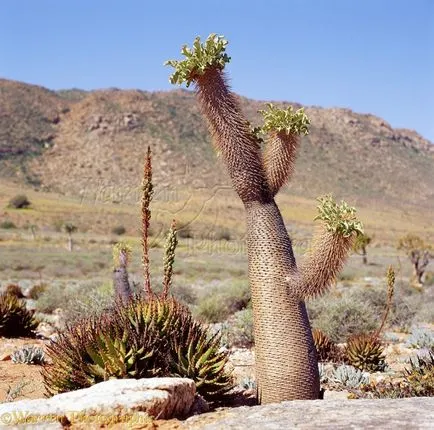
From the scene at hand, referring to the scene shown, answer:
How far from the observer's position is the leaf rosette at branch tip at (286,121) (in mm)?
6320

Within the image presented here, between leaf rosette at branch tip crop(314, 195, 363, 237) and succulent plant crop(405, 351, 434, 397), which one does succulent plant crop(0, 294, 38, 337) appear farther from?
leaf rosette at branch tip crop(314, 195, 363, 237)

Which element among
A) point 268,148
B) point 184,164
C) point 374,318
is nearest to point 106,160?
point 184,164

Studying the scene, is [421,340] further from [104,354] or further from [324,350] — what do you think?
[104,354]

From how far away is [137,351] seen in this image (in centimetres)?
562

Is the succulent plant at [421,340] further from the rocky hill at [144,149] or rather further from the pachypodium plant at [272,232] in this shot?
the rocky hill at [144,149]

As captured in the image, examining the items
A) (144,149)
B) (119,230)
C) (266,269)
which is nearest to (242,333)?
(266,269)

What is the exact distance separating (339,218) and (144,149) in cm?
8558

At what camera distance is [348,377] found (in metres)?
8.16

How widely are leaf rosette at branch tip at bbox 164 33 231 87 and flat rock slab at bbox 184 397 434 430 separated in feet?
10.7

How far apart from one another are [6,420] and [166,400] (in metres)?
1.20

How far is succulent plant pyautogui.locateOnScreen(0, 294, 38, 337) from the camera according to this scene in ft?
37.4

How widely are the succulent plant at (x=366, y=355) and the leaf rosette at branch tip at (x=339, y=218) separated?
4202mm

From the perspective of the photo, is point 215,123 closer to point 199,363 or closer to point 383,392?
point 199,363

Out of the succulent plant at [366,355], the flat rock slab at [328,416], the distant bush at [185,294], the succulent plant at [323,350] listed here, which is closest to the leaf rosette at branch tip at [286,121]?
the flat rock slab at [328,416]
